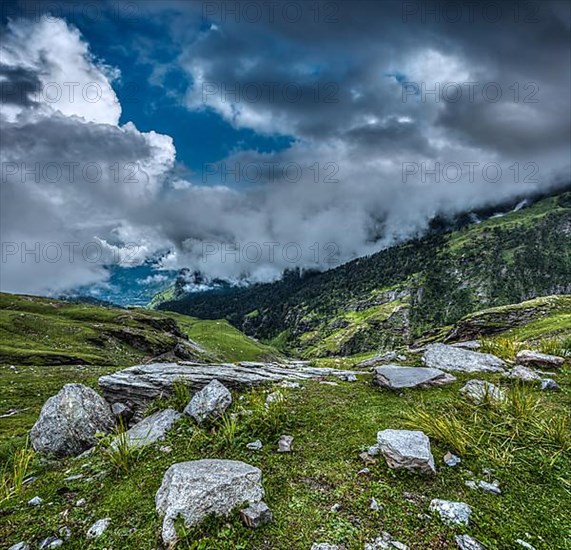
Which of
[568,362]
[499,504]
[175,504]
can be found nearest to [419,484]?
[499,504]

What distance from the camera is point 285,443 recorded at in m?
10.7

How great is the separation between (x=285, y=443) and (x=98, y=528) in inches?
211

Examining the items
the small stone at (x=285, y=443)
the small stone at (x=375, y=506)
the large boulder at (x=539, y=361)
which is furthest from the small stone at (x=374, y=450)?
the large boulder at (x=539, y=361)

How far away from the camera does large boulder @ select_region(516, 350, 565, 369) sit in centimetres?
1838

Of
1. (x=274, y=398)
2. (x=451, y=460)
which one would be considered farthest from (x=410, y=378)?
(x=274, y=398)

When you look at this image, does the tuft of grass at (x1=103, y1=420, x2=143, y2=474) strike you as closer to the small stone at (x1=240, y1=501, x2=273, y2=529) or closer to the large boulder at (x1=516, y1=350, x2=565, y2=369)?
the small stone at (x1=240, y1=501, x2=273, y2=529)

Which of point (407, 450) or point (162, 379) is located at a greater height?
point (162, 379)

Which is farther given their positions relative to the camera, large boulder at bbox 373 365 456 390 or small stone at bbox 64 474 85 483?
large boulder at bbox 373 365 456 390

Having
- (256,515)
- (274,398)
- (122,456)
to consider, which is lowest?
(256,515)

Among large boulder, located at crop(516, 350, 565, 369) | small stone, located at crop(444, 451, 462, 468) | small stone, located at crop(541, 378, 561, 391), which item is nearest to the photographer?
small stone, located at crop(444, 451, 462, 468)

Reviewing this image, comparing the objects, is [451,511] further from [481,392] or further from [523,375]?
[523,375]

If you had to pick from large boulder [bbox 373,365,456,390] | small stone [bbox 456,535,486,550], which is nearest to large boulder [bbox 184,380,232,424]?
large boulder [bbox 373,365,456,390]

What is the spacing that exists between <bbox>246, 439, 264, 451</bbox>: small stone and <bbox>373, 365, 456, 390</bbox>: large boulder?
7.22 metres

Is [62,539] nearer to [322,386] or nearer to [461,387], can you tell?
[322,386]
